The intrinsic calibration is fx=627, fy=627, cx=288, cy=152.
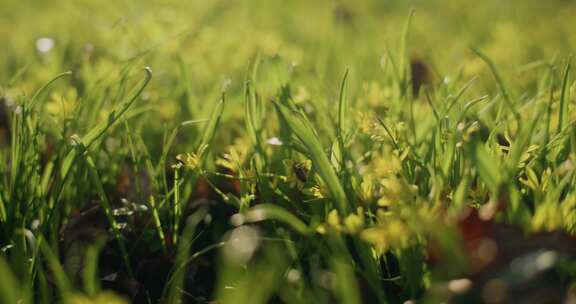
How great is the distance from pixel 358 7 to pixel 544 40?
1388 millimetres

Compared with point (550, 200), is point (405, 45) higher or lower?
higher

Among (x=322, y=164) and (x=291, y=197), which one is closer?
(x=322, y=164)

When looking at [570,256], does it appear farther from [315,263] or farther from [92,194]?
[92,194]

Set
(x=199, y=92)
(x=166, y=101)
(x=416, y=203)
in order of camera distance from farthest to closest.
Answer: (x=199, y=92) → (x=166, y=101) → (x=416, y=203)

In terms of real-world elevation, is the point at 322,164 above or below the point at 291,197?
above

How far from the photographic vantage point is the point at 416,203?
3.52 feet

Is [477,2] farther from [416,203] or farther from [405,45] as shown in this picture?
[416,203]

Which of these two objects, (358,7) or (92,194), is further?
(358,7)

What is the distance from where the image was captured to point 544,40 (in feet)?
Result: 9.37

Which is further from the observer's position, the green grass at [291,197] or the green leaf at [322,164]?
the green leaf at [322,164]

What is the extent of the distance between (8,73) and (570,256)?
211cm

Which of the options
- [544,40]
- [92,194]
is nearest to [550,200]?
[92,194]

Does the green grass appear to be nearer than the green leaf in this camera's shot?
Yes

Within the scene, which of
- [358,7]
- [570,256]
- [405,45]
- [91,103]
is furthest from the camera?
[358,7]
